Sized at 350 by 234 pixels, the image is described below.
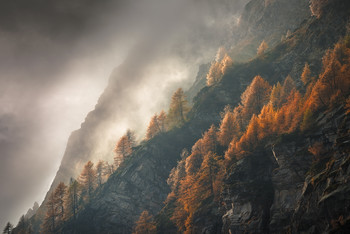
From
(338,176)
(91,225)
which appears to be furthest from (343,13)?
(91,225)

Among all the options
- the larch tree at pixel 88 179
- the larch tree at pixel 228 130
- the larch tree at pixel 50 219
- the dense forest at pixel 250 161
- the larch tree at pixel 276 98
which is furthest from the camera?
the larch tree at pixel 88 179

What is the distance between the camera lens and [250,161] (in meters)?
41.9

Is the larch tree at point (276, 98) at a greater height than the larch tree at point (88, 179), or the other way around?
the larch tree at point (88, 179)

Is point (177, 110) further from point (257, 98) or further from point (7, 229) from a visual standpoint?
point (7, 229)

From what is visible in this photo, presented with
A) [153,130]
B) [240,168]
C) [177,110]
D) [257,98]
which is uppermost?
[177,110]

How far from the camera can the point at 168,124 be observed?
94.7m

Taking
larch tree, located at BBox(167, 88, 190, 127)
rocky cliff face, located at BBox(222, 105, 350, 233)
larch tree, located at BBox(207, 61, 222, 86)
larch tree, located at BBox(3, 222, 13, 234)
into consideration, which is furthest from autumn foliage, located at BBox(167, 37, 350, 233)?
larch tree, located at BBox(3, 222, 13, 234)

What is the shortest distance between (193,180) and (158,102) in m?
143

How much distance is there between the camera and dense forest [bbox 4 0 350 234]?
30.1 m

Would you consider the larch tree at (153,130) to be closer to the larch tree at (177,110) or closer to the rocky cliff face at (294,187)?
the larch tree at (177,110)

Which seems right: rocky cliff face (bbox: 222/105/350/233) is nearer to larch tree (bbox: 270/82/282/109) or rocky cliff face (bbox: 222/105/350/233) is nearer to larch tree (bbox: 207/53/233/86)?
larch tree (bbox: 270/82/282/109)

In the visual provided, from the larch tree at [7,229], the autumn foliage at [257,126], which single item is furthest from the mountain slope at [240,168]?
the larch tree at [7,229]

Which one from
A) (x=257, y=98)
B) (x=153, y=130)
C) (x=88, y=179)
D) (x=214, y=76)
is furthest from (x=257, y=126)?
(x=88, y=179)

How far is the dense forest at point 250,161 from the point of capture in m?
30.1
